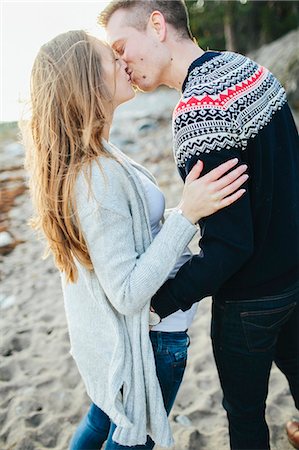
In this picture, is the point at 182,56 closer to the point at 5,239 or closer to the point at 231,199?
the point at 231,199

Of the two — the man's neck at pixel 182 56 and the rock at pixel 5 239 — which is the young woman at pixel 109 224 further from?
the rock at pixel 5 239

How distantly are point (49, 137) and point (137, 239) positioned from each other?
49 cm

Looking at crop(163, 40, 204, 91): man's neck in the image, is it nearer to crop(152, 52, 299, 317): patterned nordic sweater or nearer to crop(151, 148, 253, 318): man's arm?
crop(152, 52, 299, 317): patterned nordic sweater

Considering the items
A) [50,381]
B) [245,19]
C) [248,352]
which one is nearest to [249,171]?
[248,352]

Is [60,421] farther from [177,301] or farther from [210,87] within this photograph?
[210,87]

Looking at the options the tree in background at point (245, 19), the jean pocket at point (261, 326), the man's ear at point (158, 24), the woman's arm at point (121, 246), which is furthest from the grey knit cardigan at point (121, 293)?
the tree in background at point (245, 19)

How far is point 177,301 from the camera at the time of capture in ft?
5.56

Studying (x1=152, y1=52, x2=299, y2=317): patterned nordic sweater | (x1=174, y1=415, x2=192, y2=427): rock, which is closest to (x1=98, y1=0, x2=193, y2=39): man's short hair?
(x1=152, y1=52, x2=299, y2=317): patterned nordic sweater

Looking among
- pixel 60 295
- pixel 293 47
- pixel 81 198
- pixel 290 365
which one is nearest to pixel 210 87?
pixel 81 198

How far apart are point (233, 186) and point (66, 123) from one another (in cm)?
63

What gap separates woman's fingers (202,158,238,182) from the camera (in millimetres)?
1564

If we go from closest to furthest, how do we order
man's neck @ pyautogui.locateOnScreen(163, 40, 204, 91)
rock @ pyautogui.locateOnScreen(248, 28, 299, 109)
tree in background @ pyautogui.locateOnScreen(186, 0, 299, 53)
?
man's neck @ pyautogui.locateOnScreen(163, 40, 204, 91) → rock @ pyautogui.locateOnScreen(248, 28, 299, 109) → tree in background @ pyautogui.locateOnScreen(186, 0, 299, 53)

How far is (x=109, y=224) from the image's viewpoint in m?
1.63

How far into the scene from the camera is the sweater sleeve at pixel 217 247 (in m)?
1.58
